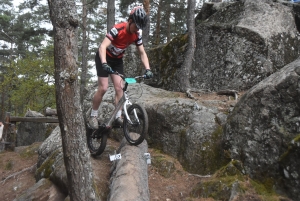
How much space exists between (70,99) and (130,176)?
1.66 m

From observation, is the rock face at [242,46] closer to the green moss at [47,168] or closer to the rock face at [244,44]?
the rock face at [244,44]

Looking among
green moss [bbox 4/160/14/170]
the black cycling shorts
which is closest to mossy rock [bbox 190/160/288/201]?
the black cycling shorts

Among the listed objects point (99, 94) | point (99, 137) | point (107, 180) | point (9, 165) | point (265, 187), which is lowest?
point (9, 165)

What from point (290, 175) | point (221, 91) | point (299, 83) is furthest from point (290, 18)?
point (290, 175)

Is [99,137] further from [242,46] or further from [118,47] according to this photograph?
[242,46]

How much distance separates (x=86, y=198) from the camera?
3.42 m

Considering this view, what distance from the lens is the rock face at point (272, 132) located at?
4078 mm

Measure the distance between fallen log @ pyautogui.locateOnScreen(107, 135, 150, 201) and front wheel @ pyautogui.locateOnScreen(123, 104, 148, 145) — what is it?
188 millimetres

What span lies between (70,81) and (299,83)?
3.54m

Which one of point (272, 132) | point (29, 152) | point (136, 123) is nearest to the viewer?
point (272, 132)

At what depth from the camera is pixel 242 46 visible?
793 centimetres

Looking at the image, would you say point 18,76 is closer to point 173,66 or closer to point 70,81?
point 173,66

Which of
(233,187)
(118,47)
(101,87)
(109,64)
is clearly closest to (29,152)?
(101,87)

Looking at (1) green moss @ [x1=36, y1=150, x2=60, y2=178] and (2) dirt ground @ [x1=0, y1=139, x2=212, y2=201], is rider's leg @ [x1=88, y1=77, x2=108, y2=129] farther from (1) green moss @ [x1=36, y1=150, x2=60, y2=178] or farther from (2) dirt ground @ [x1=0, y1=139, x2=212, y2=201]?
(1) green moss @ [x1=36, y1=150, x2=60, y2=178]
